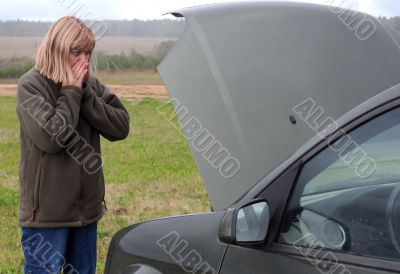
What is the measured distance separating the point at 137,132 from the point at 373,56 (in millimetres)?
12967

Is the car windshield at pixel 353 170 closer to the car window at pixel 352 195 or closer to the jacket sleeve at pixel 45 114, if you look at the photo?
the car window at pixel 352 195

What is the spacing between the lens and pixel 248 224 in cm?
232

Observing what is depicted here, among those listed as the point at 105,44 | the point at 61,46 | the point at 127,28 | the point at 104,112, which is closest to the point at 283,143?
the point at 104,112

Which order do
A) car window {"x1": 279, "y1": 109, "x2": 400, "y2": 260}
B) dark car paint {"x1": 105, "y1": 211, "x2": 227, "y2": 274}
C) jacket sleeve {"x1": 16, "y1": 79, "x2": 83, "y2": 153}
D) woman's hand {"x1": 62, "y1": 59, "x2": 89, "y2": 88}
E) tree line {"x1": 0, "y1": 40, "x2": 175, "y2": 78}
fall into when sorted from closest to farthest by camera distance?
car window {"x1": 279, "y1": 109, "x2": 400, "y2": 260} < dark car paint {"x1": 105, "y1": 211, "x2": 227, "y2": 274} < jacket sleeve {"x1": 16, "y1": 79, "x2": 83, "y2": 153} < woman's hand {"x1": 62, "y1": 59, "x2": 89, "y2": 88} < tree line {"x1": 0, "y1": 40, "x2": 175, "y2": 78}

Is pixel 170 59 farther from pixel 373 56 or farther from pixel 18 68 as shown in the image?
pixel 18 68

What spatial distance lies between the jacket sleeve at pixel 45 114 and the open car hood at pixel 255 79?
0.51 metres

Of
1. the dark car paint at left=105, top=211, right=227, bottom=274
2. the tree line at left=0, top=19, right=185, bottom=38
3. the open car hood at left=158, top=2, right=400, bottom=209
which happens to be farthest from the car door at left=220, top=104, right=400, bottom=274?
the tree line at left=0, top=19, right=185, bottom=38

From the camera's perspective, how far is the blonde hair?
10.4ft

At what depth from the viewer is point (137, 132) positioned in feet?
53.7

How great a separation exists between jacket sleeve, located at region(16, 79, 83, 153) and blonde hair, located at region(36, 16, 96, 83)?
0.26 ft

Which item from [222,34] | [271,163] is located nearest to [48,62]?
[222,34]

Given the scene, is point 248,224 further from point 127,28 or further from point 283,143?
point 127,28

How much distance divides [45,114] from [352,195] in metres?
1.52

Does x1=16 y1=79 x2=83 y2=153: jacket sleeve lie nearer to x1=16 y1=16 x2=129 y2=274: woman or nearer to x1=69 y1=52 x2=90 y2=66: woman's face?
x1=16 y1=16 x2=129 y2=274: woman
